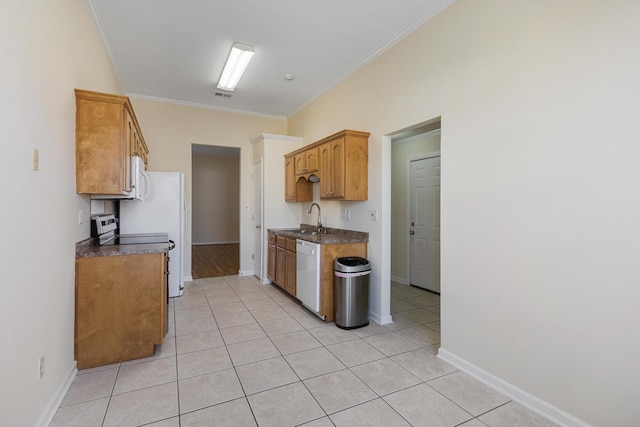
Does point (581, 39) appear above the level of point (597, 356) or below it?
above

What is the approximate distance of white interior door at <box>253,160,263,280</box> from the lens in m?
5.30

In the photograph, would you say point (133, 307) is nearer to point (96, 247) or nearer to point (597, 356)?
point (96, 247)

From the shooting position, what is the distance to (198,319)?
348 centimetres

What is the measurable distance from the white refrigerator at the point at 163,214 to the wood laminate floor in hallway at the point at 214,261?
1.23 m

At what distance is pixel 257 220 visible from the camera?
5469mm

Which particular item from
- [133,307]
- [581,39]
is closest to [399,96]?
[581,39]

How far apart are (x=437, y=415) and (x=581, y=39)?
2410mm

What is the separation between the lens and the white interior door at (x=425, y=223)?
15.2 ft

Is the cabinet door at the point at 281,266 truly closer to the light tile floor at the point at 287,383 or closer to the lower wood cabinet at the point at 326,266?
the lower wood cabinet at the point at 326,266

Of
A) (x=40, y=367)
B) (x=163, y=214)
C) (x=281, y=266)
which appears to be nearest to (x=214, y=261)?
(x=163, y=214)

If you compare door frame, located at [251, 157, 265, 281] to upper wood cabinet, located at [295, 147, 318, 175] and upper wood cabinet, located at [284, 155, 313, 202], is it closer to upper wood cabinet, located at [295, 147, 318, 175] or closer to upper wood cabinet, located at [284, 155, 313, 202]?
upper wood cabinet, located at [284, 155, 313, 202]

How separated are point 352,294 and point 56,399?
2.43m

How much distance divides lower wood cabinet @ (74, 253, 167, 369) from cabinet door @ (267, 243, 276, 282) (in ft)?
7.32

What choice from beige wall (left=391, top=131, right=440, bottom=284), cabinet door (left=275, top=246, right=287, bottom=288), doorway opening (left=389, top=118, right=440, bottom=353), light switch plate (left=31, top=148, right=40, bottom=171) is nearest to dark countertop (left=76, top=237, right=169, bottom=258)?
light switch plate (left=31, top=148, right=40, bottom=171)
